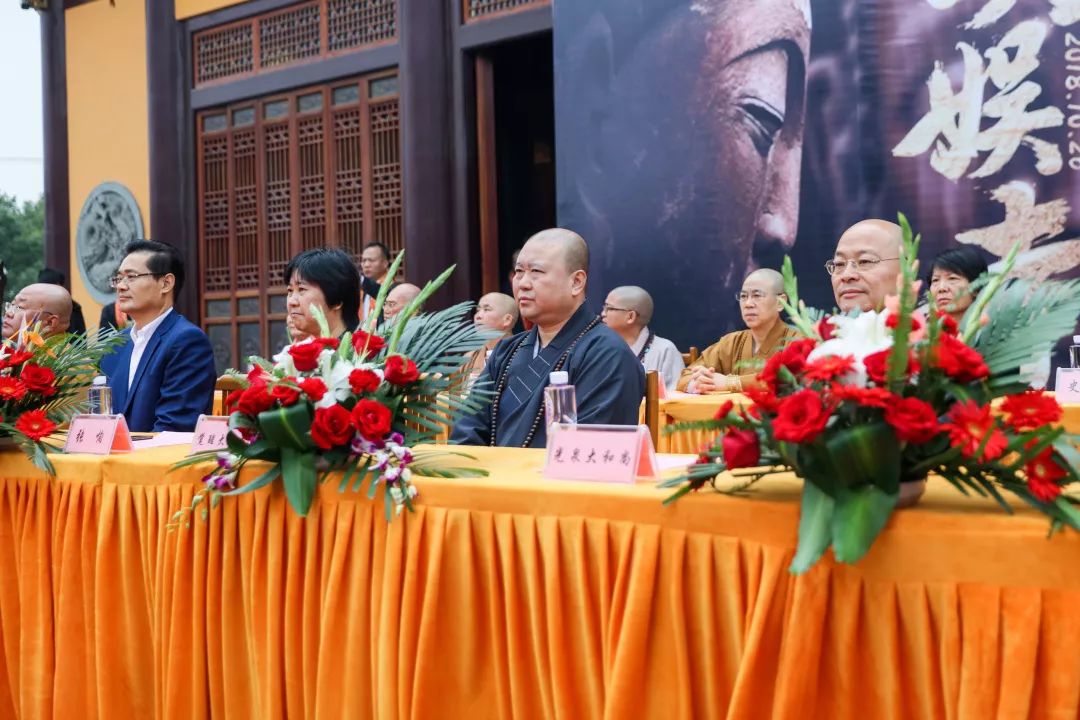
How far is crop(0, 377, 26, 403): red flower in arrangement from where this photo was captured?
2.23 meters

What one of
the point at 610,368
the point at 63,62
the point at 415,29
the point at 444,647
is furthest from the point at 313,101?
the point at 444,647

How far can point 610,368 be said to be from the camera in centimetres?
240

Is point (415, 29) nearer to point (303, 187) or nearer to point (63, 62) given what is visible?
point (303, 187)

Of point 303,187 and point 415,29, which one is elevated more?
point 415,29

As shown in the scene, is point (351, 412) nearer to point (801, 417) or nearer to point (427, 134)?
point (801, 417)

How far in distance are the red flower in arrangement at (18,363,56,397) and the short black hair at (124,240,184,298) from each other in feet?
2.61

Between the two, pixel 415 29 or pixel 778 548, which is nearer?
pixel 778 548

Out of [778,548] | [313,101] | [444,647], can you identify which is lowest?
[444,647]

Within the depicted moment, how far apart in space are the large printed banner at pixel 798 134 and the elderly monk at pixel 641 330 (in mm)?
263

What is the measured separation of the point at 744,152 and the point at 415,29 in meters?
2.26

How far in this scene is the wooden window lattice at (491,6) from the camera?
5.79 meters

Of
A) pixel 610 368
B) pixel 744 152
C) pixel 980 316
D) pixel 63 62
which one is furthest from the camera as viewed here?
pixel 63 62

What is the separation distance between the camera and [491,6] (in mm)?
5938

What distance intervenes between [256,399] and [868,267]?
1343 millimetres
